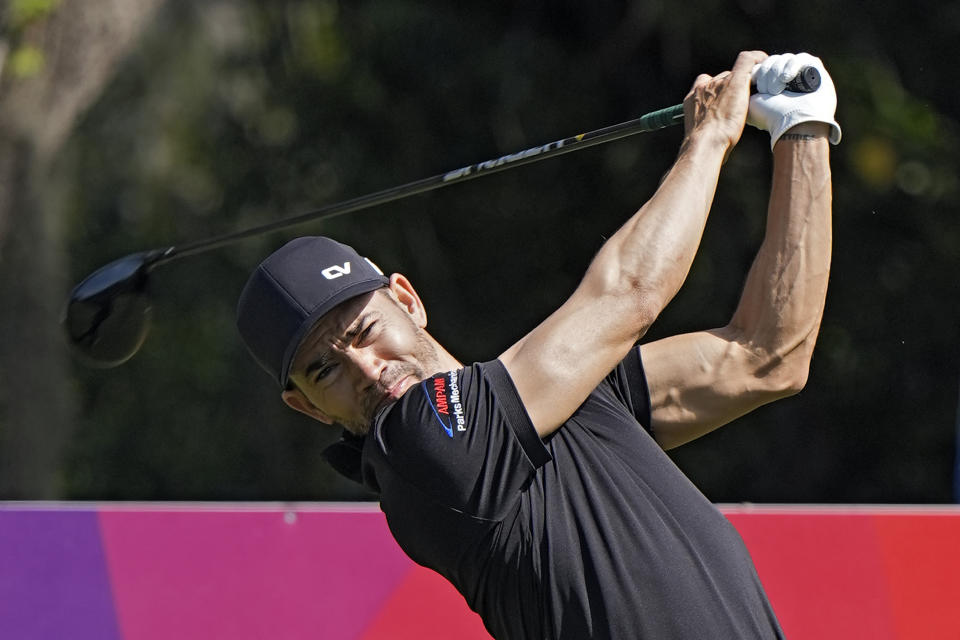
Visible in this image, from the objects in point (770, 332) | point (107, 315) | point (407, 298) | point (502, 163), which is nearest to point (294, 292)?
point (407, 298)

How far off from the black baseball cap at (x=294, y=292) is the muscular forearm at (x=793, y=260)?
2.61 feet

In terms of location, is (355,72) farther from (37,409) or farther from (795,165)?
(795,165)

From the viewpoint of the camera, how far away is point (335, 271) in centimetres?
271

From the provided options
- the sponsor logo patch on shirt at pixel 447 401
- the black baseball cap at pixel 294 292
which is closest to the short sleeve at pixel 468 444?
the sponsor logo patch on shirt at pixel 447 401

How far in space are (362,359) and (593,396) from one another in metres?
0.47

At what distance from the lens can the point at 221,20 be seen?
9.58 meters

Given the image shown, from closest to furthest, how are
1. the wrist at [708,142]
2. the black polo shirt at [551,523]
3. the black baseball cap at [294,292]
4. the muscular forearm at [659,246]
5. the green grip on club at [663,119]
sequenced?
the black polo shirt at [551,523] < the muscular forearm at [659,246] < the wrist at [708,142] < the black baseball cap at [294,292] < the green grip on club at [663,119]

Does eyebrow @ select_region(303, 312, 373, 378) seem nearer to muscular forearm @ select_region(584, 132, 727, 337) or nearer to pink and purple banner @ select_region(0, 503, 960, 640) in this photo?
muscular forearm @ select_region(584, 132, 727, 337)

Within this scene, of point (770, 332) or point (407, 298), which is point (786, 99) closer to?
point (770, 332)

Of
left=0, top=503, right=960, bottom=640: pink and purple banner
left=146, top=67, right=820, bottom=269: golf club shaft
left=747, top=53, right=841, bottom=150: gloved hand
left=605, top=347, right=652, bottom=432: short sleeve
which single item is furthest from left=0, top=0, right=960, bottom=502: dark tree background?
left=605, top=347, right=652, bottom=432: short sleeve

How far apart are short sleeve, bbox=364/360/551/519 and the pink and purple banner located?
3.21 feet

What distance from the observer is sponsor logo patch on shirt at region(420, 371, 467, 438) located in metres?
2.35

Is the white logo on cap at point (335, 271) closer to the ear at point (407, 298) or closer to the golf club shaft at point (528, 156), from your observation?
the ear at point (407, 298)

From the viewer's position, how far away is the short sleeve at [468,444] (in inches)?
91.6
